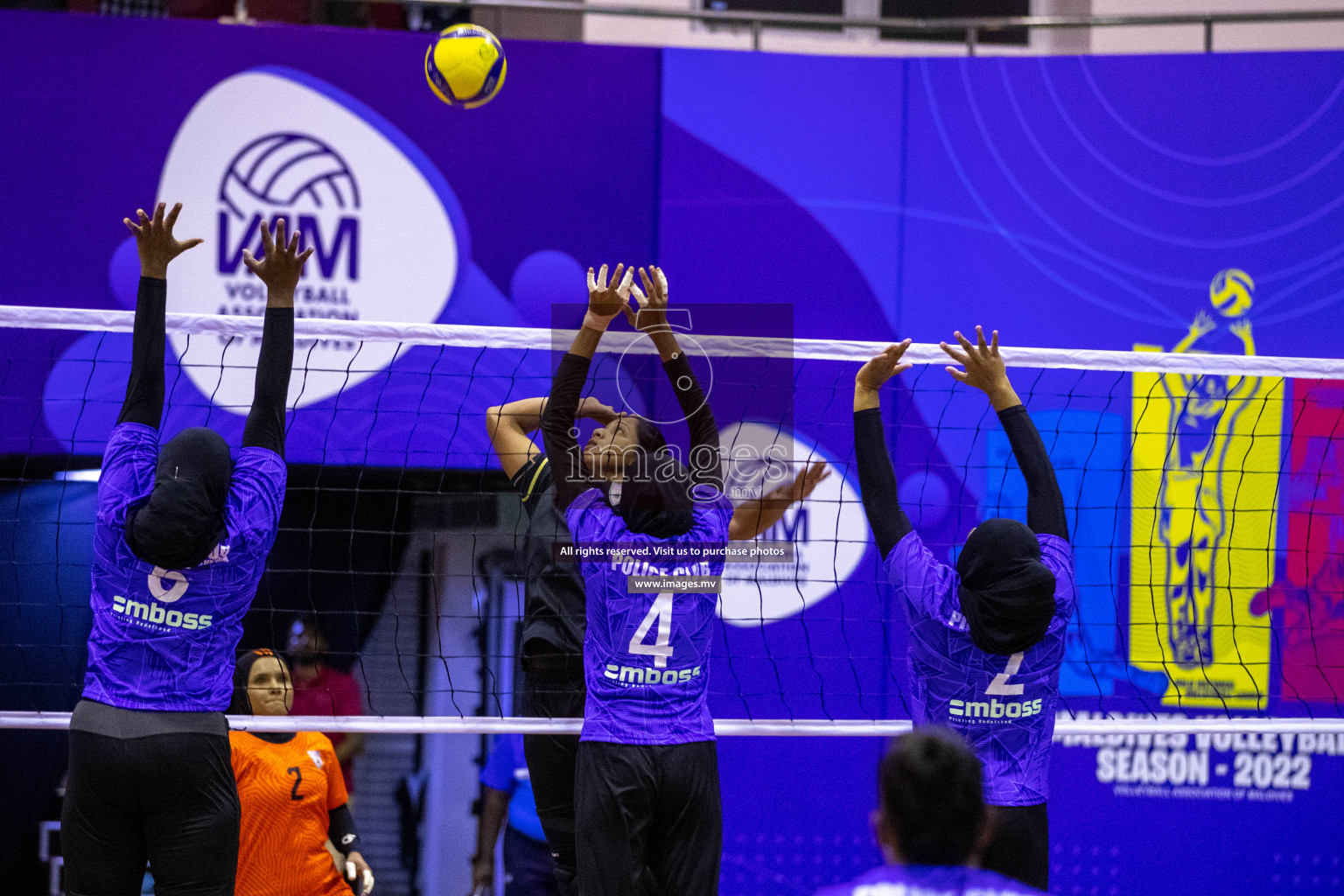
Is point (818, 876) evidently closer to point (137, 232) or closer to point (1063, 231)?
point (1063, 231)

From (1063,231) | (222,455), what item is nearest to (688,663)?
(222,455)

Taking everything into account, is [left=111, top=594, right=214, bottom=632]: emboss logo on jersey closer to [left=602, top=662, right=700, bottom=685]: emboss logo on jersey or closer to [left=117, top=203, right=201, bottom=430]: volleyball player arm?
[left=117, top=203, right=201, bottom=430]: volleyball player arm

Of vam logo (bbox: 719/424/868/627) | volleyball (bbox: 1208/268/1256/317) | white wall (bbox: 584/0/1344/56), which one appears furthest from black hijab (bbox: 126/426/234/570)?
volleyball (bbox: 1208/268/1256/317)

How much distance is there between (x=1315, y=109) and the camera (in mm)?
5801

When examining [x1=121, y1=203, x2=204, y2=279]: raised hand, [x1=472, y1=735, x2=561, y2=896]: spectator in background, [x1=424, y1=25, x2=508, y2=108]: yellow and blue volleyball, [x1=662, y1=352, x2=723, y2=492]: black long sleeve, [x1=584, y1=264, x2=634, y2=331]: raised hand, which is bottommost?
[x1=472, y1=735, x2=561, y2=896]: spectator in background

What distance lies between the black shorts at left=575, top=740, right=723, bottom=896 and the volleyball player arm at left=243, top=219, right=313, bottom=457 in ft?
4.48

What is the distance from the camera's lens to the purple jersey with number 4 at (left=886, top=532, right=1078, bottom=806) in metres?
3.21

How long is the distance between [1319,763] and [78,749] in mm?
5700

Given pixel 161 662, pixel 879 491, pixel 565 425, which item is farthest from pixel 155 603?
pixel 879 491

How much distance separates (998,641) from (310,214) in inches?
164

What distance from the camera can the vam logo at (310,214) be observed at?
A: 560 centimetres

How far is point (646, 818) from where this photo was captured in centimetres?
336

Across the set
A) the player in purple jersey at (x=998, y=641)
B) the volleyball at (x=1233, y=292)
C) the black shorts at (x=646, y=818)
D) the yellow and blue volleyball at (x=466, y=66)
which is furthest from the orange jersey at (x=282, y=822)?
the volleyball at (x=1233, y=292)

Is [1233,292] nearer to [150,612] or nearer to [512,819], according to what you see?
[512,819]
